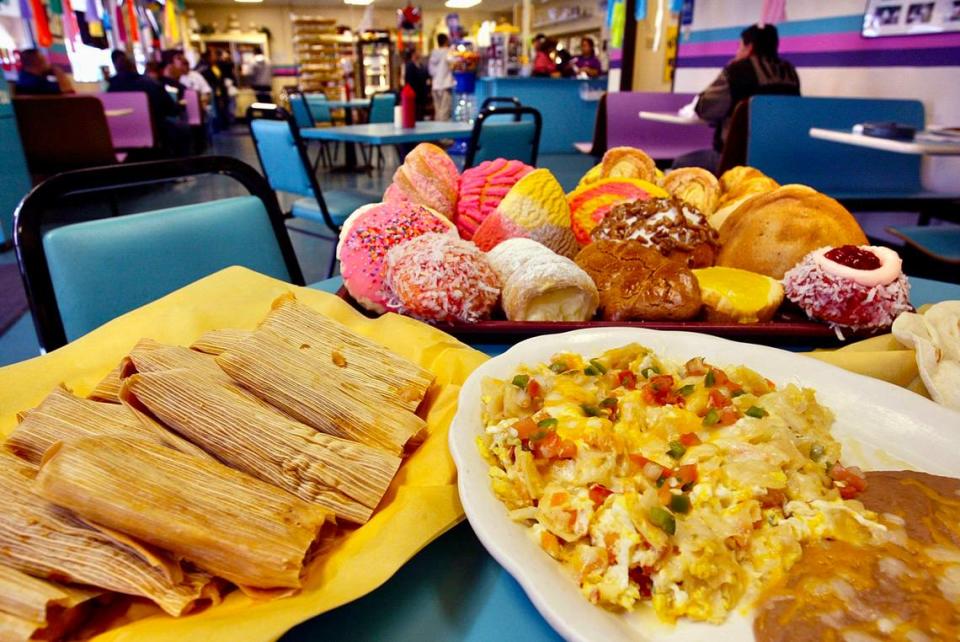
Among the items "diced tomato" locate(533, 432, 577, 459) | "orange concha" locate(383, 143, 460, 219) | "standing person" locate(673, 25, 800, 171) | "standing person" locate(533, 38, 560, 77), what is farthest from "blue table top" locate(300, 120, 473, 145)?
"standing person" locate(533, 38, 560, 77)

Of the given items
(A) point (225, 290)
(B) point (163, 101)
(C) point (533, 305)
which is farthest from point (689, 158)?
(B) point (163, 101)

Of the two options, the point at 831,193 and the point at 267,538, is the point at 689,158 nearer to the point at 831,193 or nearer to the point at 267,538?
the point at 831,193

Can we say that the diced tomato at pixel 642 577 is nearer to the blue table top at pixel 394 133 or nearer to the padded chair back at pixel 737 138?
the padded chair back at pixel 737 138

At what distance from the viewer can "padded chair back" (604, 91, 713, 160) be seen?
5.39 metres

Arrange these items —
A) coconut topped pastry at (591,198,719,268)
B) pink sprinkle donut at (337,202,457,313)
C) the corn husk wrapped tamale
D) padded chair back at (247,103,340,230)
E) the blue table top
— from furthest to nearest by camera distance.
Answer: the blue table top → padded chair back at (247,103,340,230) → coconut topped pastry at (591,198,719,268) → pink sprinkle donut at (337,202,457,313) → the corn husk wrapped tamale

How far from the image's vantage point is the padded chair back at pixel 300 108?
325 inches

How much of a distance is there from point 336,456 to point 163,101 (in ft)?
31.1

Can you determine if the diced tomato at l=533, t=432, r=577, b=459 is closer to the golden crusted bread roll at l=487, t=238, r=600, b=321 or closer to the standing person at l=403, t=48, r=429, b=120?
the golden crusted bread roll at l=487, t=238, r=600, b=321

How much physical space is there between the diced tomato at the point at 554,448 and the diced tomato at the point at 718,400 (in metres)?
0.23

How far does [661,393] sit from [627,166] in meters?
1.15

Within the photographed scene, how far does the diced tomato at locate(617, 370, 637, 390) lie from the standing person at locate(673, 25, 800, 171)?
378 cm

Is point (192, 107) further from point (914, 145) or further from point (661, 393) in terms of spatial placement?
point (661, 393)

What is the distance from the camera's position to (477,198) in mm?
1570

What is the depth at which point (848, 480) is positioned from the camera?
686mm
